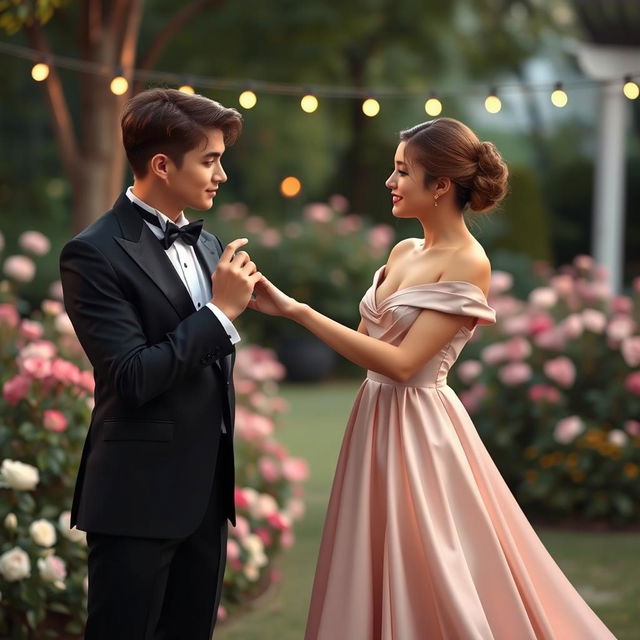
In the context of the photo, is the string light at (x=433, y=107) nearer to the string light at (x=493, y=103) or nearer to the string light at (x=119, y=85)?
the string light at (x=493, y=103)

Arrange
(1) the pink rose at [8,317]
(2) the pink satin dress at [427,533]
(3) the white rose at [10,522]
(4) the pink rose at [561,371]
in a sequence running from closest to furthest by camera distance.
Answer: (2) the pink satin dress at [427,533]
(3) the white rose at [10,522]
(1) the pink rose at [8,317]
(4) the pink rose at [561,371]

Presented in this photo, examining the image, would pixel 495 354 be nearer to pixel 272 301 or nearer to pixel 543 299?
pixel 543 299

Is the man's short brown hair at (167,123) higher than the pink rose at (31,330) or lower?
higher

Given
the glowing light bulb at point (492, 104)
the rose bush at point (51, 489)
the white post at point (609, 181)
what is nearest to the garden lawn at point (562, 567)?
the rose bush at point (51, 489)

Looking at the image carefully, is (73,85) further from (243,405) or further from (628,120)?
(243,405)

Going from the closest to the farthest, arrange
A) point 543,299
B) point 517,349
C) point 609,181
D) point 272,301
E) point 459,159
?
point 272,301 → point 459,159 → point 517,349 → point 543,299 → point 609,181

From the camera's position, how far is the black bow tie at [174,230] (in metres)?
2.72

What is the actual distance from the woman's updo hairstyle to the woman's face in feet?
0.06

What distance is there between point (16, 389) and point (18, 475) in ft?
1.33

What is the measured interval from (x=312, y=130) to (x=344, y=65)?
1.92 meters

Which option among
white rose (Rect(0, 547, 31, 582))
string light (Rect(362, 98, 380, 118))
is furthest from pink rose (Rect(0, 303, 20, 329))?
string light (Rect(362, 98, 380, 118))

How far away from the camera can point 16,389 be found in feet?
13.4

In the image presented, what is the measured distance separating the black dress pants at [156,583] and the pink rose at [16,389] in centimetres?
150

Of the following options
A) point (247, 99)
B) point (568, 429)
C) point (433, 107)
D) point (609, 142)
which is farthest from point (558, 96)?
point (609, 142)
